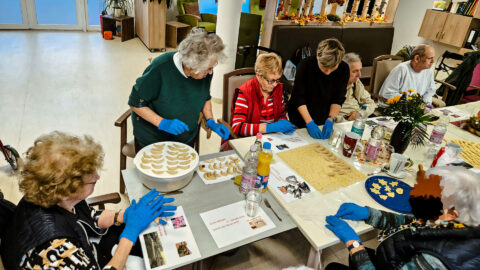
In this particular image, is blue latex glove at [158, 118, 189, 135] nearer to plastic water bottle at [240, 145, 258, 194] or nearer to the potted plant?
plastic water bottle at [240, 145, 258, 194]

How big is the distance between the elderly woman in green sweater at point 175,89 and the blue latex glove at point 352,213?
2.95ft

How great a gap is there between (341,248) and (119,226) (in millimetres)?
1569

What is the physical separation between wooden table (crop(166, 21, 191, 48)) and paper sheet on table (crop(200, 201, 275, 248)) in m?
5.85

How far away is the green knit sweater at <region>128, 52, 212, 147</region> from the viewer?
1.88 m

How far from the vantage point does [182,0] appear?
7.19 metres

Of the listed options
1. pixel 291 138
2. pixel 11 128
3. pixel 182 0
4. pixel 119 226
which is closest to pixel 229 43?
pixel 291 138

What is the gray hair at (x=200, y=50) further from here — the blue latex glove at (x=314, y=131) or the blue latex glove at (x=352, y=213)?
the blue latex glove at (x=352, y=213)

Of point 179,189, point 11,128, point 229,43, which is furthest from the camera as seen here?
point 229,43

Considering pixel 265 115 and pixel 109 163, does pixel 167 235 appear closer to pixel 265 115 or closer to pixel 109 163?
pixel 265 115

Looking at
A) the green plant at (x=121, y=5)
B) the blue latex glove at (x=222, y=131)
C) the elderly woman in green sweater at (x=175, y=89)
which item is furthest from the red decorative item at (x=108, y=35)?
the blue latex glove at (x=222, y=131)

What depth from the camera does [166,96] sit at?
1940 mm

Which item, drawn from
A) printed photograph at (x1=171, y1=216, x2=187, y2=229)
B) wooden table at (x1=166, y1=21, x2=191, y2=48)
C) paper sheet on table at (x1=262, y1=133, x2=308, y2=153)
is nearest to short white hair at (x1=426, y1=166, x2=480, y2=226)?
paper sheet on table at (x1=262, y1=133, x2=308, y2=153)

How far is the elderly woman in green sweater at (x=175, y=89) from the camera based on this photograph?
178 centimetres

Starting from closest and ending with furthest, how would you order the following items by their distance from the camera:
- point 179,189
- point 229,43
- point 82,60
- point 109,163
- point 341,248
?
1. point 179,189
2. point 341,248
3. point 109,163
4. point 229,43
5. point 82,60
